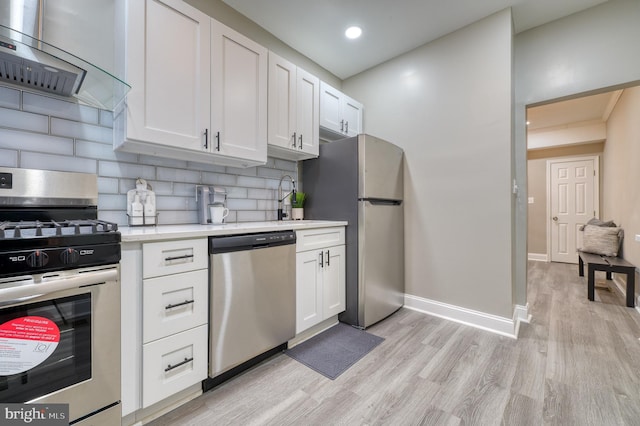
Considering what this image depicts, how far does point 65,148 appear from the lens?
149 centimetres

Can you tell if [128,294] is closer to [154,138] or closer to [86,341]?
[86,341]

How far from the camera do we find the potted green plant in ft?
8.84

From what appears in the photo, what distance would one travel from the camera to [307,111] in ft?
8.31

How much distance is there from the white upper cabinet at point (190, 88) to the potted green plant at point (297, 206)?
27.7 inches

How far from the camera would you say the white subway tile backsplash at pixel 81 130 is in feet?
4.81

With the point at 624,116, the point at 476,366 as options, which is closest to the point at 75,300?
the point at 476,366

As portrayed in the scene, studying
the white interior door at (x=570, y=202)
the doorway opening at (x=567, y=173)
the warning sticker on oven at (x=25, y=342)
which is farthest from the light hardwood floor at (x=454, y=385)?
the white interior door at (x=570, y=202)

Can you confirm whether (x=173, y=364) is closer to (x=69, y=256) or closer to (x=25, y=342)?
(x=25, y=342)

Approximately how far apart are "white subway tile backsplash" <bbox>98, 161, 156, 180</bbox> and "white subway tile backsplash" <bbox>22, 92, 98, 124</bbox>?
27cm

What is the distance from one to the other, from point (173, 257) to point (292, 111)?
1644 millimetres

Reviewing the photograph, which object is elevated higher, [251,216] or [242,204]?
[242,204]

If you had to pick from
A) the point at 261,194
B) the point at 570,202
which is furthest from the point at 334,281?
the point at 570,202

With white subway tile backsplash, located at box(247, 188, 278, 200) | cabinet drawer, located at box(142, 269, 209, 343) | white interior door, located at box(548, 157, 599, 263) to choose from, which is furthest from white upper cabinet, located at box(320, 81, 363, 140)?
white interior door, located at box(548, 157, 599, 263)

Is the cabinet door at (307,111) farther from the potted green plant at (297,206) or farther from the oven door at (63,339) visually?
the oven door at (63,339)
